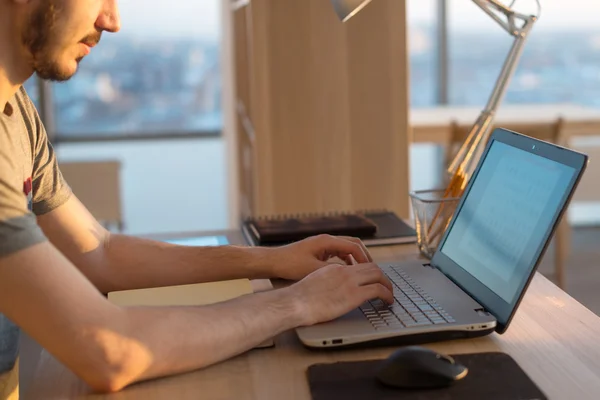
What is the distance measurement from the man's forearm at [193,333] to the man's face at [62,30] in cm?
41

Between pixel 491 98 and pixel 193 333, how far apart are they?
0.81 m

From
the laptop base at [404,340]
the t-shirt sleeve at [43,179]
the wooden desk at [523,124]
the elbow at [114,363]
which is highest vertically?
the t-shirt sleeve at [43,179]

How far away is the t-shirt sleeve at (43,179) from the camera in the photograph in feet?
4.53

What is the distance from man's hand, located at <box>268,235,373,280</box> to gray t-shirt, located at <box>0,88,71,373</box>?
1.28 feet

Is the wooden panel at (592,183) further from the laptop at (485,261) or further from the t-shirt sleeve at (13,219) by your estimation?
the t-shirt sleeve at (13,219)

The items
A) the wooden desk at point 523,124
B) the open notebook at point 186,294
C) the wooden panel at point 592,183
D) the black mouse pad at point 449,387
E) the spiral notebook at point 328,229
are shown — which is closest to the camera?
the black mouse pad at point 449,387

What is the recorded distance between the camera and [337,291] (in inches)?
44.3

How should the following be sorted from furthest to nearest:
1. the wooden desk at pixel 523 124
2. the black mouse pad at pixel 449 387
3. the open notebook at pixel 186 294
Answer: the wooden desk at pixel 523 124 < the open notebook at pixel 186 294 < the black mouse pad at pixel 449 387

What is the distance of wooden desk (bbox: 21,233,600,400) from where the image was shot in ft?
3.09

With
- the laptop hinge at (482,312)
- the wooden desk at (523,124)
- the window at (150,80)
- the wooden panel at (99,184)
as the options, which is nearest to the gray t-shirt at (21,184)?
the laptop hinge at (482,312)

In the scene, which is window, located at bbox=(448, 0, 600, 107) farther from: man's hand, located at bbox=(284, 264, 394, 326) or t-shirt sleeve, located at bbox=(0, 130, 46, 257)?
t-shirt sleeve, located at bbox=(0, 130, 46, 257)

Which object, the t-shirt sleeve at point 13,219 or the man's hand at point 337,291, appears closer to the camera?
the t-shirt sleeve at point 13,219

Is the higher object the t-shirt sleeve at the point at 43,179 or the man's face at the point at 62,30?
the man's face at the point at 62,30

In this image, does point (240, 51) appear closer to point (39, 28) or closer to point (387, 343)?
point (39, 28)
